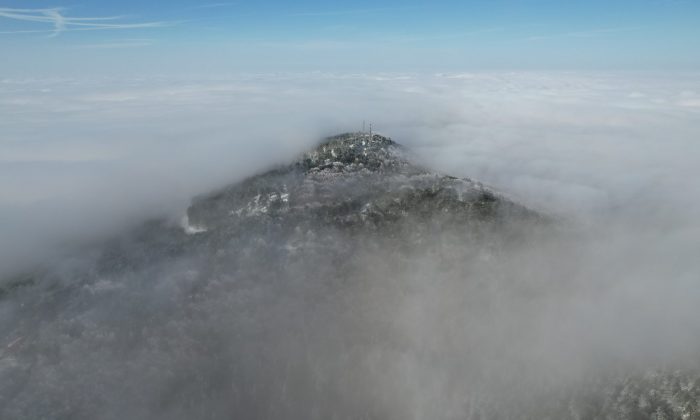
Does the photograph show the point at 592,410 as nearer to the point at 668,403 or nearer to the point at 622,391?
the point at 622,391

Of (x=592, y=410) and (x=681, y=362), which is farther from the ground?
(x=681, y=362)

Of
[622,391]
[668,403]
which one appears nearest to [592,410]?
[622,391]

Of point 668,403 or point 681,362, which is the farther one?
point 681,362

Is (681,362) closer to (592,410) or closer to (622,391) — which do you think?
(622,391)

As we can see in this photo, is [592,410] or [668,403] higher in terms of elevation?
[668,403]

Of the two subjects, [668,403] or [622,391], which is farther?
[622,391]

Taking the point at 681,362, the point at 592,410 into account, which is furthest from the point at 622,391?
the point at 681,362

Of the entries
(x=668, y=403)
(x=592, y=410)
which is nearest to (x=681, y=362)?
(x=668, y=403)
